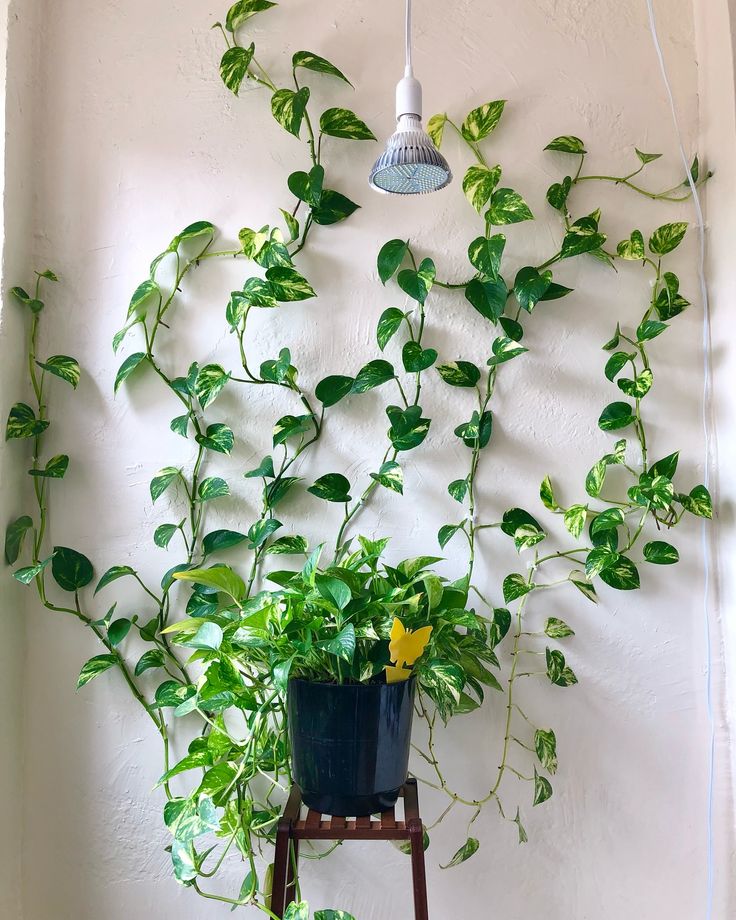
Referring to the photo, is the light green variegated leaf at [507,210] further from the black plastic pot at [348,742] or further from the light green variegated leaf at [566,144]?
the black plastic pot at [348,742]

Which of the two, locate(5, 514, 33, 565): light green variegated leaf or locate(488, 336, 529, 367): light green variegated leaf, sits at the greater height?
locate(488, 336, 529, 367): light green variegated leaf

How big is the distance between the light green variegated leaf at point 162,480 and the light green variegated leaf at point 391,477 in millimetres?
341

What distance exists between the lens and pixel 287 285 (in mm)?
1125

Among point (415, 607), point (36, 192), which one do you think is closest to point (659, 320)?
point (415, 607)

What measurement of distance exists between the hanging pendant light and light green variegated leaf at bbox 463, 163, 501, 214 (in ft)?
0.70

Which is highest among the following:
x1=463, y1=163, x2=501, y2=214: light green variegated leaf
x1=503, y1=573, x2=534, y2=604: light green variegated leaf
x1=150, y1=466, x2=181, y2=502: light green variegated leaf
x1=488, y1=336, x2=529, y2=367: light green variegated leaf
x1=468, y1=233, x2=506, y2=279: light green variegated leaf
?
x1=463, y1=163, x2=501, y2=214: light green variegated leaf


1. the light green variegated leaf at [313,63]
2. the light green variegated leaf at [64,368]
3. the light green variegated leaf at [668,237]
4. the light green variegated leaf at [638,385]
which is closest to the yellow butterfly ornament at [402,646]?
the light green variegated leaf at [638,385]

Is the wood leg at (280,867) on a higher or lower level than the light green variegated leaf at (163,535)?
lower

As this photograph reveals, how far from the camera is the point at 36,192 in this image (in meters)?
1.22

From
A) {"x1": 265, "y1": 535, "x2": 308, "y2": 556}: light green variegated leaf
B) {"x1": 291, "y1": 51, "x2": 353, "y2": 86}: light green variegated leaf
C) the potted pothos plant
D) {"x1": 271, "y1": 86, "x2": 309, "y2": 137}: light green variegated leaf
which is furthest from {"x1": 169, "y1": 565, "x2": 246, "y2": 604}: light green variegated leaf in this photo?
{"x1": 291, "y1": 51, "x2": 353, "y2": 86}: light green variegated leaf

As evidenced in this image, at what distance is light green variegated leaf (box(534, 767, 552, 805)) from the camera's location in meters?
1.08

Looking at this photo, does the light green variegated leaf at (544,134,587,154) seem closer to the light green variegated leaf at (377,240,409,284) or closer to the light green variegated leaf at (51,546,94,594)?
the light green variegated leaf at (377,240,409,284)

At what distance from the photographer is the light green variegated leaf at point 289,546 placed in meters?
1.13

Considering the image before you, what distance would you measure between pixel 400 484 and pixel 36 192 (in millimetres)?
845
